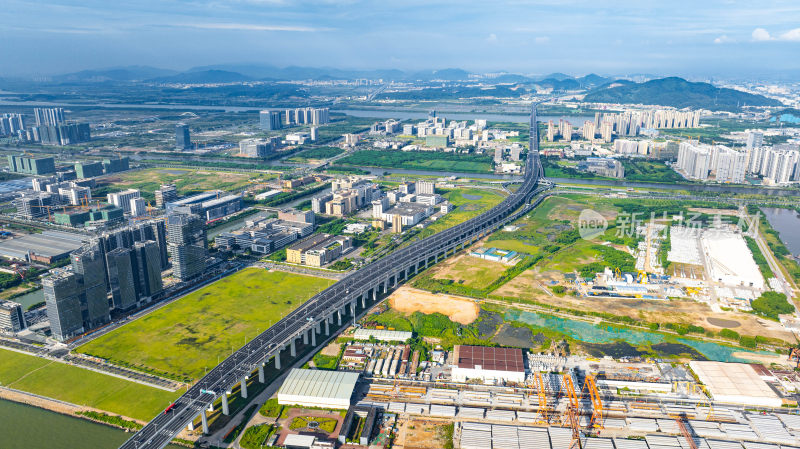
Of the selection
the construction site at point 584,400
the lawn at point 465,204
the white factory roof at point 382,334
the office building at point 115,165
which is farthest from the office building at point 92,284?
the office building at point 115,165

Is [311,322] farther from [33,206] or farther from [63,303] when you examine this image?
[33,206]

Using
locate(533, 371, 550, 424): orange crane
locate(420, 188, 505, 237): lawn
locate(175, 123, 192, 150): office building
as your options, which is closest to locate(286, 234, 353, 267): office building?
locate(420, 188, 505, 237): lawn

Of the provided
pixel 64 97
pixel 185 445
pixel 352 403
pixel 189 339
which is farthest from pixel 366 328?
pixel 64 97

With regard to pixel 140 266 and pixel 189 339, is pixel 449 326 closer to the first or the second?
pixel 189 339

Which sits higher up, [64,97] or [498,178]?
[64,97]

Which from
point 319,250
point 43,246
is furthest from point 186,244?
point 43,246

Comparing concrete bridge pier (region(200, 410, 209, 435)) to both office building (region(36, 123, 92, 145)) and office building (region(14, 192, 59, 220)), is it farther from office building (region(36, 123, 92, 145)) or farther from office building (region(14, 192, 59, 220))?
office building (region(36, 123, 92, 145))
